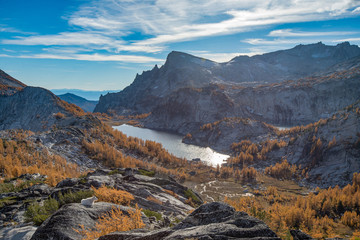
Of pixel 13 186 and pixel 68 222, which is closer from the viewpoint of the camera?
pixel 68 222

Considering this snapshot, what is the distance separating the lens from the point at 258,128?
12106 centimetres

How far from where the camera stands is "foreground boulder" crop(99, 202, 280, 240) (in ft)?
20.8

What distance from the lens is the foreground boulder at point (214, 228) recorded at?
6348 millimetres

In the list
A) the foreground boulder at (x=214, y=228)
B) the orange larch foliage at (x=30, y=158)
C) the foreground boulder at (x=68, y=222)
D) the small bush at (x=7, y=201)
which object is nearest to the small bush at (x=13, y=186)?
the small bush at (x=7, y=201)

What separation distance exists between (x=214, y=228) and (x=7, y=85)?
539ft

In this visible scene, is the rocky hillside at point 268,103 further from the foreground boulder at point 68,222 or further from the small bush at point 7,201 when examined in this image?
the foreground boulder at point 68,222

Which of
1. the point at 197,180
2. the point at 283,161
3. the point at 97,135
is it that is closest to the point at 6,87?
the point at 97,135

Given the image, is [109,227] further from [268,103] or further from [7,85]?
[268,103]

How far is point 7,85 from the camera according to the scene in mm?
128125

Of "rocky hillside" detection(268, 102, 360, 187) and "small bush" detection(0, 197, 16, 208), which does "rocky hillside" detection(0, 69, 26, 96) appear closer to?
"small bush" detection(0, 197, 16, 208)

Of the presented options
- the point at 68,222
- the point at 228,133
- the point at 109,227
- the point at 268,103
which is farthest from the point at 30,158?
the point at 268,103

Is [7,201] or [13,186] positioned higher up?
[7,201]

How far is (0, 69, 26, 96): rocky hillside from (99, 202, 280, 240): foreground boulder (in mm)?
148255

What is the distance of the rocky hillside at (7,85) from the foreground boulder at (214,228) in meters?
148
